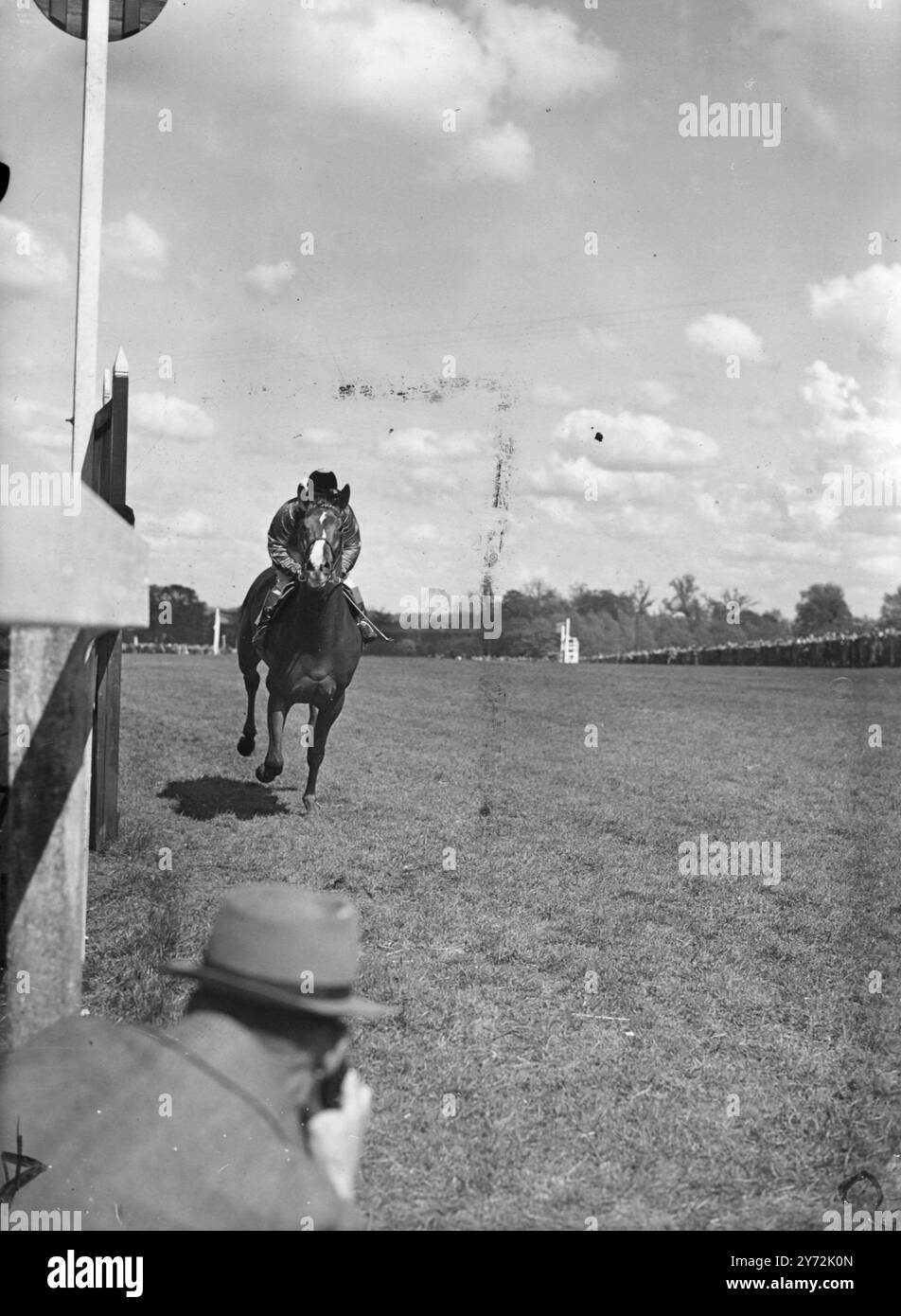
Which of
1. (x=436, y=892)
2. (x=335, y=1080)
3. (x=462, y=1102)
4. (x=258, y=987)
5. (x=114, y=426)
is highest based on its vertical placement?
(x=114, y=426)

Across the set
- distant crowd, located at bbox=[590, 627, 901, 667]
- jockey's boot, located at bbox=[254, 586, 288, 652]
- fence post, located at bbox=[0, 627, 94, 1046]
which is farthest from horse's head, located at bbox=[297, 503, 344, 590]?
distant crowd, located at bbox=[590, 627, 901, 667]

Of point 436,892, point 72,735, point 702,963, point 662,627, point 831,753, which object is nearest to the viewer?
point 72,735

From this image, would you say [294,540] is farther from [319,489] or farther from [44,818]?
[44,818]

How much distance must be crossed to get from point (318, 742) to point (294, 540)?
1.29 m

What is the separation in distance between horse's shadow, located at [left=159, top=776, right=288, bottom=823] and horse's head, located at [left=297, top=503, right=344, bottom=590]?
60.8 inches

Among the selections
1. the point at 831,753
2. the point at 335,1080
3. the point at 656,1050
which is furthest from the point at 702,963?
the point at 831,753

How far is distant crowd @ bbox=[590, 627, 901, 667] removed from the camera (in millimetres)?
20688

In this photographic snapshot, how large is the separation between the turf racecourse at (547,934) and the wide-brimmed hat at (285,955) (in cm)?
Result: 188

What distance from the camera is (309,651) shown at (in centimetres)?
685

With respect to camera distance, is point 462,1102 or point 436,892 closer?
point 462,1102

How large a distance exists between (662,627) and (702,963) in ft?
65.1

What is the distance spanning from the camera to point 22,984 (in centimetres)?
296

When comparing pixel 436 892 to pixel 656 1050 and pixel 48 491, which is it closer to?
pixel 656 1050

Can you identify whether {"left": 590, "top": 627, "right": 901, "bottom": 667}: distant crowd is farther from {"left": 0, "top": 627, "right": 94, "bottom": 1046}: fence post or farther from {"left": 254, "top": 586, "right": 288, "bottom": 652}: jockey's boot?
{"left": 0, "top": 627, "right": 94, "bottom": 1046}: fence post
